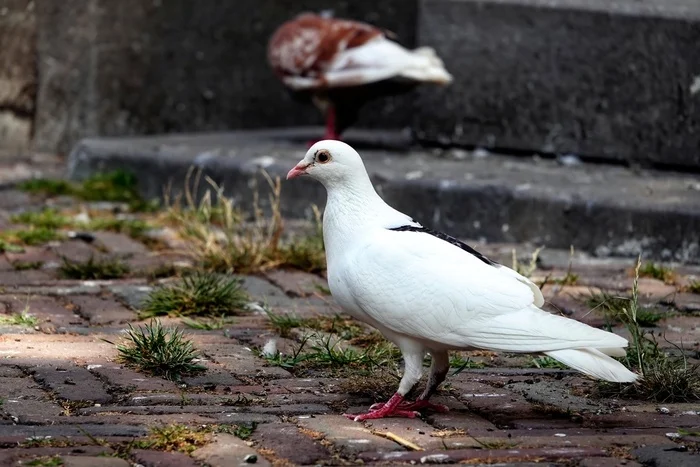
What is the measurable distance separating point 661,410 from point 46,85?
5.92 metres

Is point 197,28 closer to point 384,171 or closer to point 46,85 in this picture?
point 46,85

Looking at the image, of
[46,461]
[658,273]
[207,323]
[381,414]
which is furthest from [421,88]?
[46,461]

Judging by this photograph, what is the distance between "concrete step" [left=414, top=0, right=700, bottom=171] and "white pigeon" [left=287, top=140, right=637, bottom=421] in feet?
11.9

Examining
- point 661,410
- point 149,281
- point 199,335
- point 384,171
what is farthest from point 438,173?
point 661,410

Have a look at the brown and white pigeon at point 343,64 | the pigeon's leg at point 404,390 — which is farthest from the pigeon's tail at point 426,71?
the pigeon's leg at point 404,390

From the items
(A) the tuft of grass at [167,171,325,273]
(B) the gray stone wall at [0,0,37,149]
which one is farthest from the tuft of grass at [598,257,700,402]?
(B) the gray stone wall at [0,0,37,149]

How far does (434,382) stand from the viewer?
340cm

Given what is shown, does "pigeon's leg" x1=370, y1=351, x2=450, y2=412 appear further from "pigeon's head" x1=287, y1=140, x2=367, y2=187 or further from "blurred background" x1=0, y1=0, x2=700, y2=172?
"blurred background" x1=0, y1=0, x2=700, y2=172

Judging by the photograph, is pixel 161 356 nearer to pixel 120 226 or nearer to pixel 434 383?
pixel 434 383

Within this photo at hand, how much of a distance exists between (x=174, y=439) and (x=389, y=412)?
64 cm

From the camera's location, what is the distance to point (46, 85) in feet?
27.1

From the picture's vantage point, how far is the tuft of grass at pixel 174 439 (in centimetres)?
279

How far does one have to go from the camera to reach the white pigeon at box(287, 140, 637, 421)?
3068 millimetres

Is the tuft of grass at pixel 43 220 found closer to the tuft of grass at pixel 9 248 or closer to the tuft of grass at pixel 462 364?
the tuft of grass at pixel 9 248
